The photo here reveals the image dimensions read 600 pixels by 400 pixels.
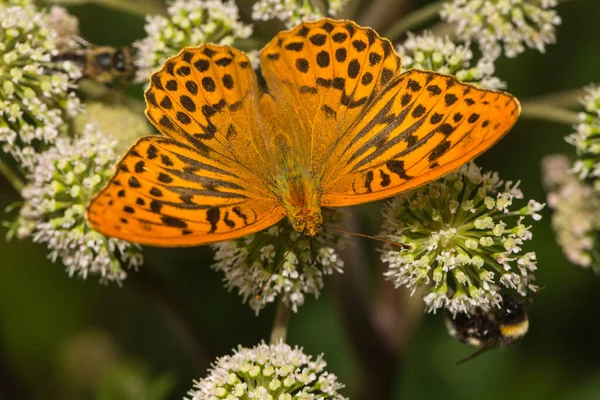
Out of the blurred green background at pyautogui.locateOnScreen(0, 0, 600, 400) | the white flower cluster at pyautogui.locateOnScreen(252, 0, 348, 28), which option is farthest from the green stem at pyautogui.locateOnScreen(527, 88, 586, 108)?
the white flower cluster at pyautogui.locateOnScreen(252, 0, 348, 28)

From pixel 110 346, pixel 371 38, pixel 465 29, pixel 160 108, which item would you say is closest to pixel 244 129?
pixel 160 108

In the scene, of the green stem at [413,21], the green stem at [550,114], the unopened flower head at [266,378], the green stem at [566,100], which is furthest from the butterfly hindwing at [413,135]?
the green stem at [566,100]

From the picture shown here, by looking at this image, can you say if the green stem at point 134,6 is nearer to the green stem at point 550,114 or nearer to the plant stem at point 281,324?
the plant stem at point 281,324

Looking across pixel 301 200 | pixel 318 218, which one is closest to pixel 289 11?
pixel 301 200

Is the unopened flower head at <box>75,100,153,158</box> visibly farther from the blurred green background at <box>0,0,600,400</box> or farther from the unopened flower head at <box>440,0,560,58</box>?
the unopened flower head at <box>440,0,560,58</box>

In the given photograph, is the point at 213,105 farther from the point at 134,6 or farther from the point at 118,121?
the point at 134,6

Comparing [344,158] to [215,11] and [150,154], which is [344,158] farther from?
[215,11]
